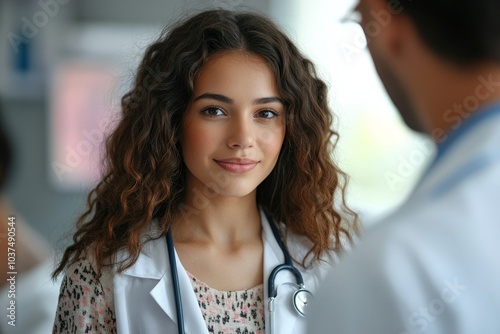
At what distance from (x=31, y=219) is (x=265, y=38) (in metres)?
3.54

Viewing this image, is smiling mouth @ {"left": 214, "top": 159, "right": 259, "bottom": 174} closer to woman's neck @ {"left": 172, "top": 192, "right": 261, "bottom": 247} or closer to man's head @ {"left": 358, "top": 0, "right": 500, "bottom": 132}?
woman's neck @ {"left": 172, "top": 192, "right": 261, "bottom": 247}

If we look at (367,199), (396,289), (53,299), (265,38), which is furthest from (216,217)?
(367,199)

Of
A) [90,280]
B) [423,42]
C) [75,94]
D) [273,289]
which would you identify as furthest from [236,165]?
[75,94]

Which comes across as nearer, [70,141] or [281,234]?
[281,234]

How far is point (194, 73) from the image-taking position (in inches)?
60.9

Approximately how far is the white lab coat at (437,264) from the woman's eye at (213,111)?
870 millimetres

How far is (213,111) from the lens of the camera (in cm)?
152

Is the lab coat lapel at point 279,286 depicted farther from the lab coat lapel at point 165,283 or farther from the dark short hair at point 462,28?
the dark short hair at point 462,28

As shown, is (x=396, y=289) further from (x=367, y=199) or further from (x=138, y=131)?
(x=367, y=199)

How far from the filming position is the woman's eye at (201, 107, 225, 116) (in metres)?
1.51

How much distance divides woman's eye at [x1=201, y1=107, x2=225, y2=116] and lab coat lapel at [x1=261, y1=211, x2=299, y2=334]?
32cm

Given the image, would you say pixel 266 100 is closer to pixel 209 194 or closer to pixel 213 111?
pixel 213 111

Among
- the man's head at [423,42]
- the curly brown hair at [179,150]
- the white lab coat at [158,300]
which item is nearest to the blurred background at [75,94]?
the curly brown hair at [179,150]

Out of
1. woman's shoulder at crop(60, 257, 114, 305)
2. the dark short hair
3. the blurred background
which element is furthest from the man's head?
the blurred background
